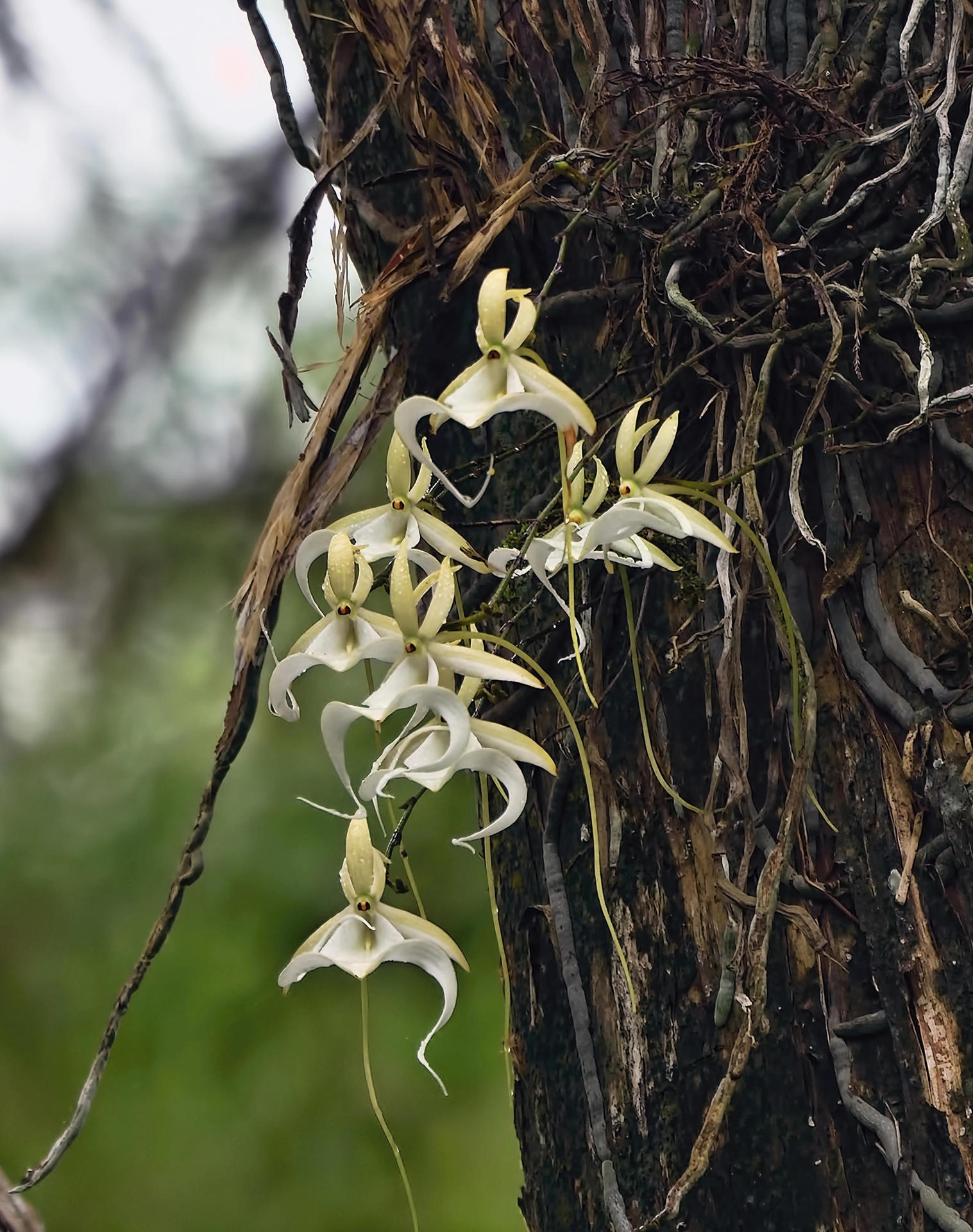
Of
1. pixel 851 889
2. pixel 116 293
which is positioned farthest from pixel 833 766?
pixel 116 293

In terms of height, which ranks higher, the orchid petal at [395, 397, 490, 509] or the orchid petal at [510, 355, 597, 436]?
the orchid petal at [395, 397, 490, 509]

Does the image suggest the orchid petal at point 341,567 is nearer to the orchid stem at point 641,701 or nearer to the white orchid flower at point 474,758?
the white orchid flower at point 474,758

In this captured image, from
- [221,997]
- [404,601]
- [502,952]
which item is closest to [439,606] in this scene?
[404,601]

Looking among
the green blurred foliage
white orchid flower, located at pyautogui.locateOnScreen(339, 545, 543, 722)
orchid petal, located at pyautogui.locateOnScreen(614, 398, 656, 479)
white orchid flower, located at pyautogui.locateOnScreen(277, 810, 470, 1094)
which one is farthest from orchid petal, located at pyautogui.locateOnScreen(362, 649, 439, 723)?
the green blurred foliage

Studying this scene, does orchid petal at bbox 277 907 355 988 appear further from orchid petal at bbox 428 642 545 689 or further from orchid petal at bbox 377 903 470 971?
orchid petal at bbox 428 642 545 689

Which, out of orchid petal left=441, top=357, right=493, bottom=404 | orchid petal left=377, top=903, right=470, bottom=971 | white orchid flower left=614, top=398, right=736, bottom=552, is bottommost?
orchid petal left=377, top=903, right=470, bottom=971

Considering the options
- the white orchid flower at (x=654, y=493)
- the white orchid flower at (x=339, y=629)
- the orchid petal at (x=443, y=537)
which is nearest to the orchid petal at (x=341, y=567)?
the white orchid flower at (x=339, y=629)

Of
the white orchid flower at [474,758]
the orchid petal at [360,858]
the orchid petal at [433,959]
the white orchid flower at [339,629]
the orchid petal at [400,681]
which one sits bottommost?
the orchid petal at [433,959]
